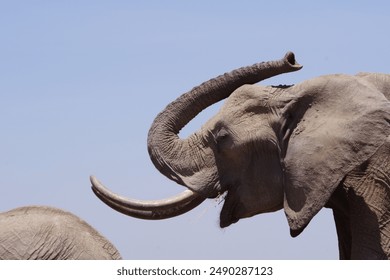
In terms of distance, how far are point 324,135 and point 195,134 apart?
3.39 feet

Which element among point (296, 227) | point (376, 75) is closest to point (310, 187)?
point (296, 227)

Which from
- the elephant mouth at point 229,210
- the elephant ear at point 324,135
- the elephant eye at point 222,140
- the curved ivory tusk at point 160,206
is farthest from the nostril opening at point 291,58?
the curved ivory tusk at point 160,206

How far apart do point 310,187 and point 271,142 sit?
464 mm

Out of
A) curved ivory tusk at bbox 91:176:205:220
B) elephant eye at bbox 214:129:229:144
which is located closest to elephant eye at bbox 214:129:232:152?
elephant eye at bbox 214:129:229:144

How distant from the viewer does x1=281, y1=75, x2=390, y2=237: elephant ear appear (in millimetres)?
11195

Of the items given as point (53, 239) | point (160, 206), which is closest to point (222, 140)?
point (160, 206)

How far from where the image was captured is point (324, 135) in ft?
37.2

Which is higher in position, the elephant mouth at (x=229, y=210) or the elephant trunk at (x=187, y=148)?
the elephant trunk at (x=187, y=148)

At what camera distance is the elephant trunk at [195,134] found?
11703 mm

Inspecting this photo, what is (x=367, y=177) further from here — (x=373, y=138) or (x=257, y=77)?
(x=257, y=77)

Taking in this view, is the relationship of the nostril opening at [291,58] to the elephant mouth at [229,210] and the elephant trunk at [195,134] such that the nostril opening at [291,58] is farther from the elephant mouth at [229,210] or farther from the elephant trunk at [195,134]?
the elephant mouth at [229,210]

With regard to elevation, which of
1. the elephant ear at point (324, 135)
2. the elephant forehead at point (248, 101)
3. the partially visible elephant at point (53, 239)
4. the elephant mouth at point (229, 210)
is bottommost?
the partially visible elephant at point (53, 239)

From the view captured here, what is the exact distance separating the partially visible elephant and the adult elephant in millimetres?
736
